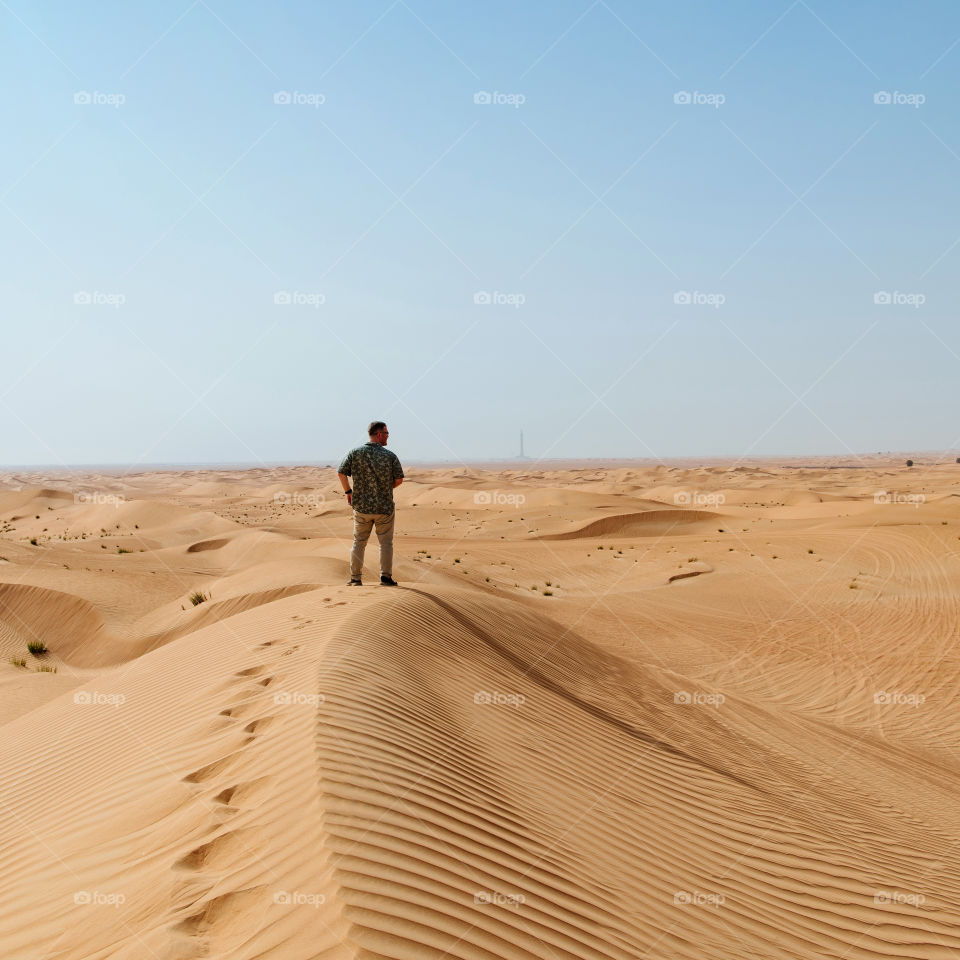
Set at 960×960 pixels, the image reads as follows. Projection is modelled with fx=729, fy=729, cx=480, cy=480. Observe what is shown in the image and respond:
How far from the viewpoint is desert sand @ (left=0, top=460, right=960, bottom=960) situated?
3021mm

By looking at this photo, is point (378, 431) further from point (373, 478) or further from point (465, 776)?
point (465, 776)

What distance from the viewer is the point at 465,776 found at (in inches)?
176

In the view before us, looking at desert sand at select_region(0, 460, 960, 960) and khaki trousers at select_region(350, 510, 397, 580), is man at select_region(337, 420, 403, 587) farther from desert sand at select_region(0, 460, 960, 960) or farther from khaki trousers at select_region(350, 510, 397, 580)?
desert sand at select_region(0, 460, 960, 960)

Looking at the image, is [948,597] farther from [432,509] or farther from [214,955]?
[432,509]

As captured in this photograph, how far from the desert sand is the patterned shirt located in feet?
3.90

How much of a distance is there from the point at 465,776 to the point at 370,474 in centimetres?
511

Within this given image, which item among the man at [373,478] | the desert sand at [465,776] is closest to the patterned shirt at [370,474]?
the man at [373,478]

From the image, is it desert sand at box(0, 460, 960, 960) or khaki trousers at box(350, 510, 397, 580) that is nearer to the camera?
desert sand at box(0, 460, 960, 960)

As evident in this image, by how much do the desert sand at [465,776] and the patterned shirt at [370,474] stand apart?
3.90ft

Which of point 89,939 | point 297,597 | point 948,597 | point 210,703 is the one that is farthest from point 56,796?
point 948,597

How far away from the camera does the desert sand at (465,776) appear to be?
3.02 m

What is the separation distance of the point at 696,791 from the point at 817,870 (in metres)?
1.14

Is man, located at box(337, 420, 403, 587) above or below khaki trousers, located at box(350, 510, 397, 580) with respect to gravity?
above

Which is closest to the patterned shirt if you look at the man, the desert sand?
the man
